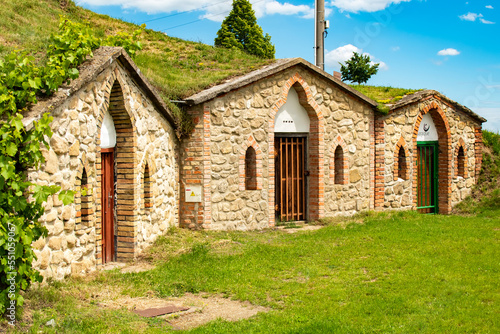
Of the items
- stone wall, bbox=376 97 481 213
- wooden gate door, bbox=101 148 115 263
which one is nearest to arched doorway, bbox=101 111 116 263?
wooden gate door, bbox=101 148 115 263

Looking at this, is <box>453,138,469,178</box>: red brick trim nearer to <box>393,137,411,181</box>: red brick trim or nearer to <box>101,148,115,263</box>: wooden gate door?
<box>393,137,411,181</box>: red brick trim

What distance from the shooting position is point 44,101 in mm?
6242

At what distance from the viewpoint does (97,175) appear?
25.3 feet

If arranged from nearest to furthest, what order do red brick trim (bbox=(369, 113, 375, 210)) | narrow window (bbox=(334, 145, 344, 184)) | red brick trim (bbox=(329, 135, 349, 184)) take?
red brick trim (bbox=(329, 135, 349, 184))
narrow window (bbox=(334, 145, 344, 184))
red brick trim (bbox=(369, 113, 375, 210))

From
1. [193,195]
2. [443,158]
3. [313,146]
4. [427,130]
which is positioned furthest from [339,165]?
[193,195]

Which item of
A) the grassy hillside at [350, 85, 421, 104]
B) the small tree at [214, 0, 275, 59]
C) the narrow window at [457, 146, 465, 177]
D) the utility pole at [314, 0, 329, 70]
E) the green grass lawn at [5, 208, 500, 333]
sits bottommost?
the green grass lawn at [5, 208, 500, 333]

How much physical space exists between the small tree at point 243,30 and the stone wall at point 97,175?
23.2 meters

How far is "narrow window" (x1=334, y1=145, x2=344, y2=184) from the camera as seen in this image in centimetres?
1346

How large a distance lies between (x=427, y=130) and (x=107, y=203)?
35.9ft

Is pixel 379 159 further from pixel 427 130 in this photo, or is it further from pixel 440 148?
pixel 440 148

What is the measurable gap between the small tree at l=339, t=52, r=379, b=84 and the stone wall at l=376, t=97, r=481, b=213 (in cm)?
912

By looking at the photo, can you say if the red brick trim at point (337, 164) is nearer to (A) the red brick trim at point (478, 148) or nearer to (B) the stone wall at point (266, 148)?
(B) the stone wall at point (266, 148)

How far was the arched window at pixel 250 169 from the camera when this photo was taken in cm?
1208

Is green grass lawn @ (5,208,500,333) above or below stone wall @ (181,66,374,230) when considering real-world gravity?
below
